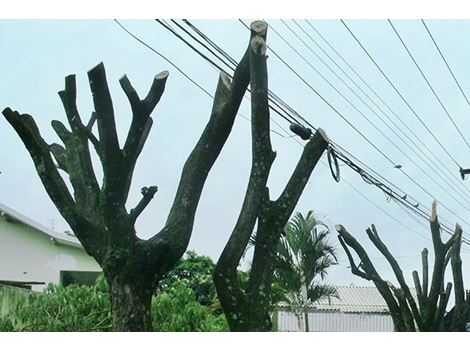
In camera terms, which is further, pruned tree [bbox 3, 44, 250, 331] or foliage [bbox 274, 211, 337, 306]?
foliage [bbox 274, 211, 337, 306]

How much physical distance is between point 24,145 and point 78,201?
2.68ft

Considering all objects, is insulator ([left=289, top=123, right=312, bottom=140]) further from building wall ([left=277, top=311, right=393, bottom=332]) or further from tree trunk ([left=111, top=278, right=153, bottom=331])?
building wall ([left=277, top=311, right=393, bottom=332])

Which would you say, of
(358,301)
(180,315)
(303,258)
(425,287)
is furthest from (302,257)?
(358,301)

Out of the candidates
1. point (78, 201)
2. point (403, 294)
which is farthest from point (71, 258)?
point (78, 201)

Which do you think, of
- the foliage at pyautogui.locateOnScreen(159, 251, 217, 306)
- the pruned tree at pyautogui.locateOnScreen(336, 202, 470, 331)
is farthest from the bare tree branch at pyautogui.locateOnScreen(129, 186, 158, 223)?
the foliage at pyautogui.locateOnScreen(159, 251, 217, 306)

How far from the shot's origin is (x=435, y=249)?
36.3 ft

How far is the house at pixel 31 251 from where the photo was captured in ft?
54.0

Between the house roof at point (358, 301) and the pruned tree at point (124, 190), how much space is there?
21271 millimetres

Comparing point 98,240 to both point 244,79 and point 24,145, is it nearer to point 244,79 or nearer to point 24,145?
point 24,145

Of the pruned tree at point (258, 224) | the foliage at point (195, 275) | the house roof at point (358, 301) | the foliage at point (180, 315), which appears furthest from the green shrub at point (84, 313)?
the house roof at point (358, 301)

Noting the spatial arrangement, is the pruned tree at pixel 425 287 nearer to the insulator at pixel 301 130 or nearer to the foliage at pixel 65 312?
the insulator at pixel 301 130

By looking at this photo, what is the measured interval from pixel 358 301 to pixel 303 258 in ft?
48.9

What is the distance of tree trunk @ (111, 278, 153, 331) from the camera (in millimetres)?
5469

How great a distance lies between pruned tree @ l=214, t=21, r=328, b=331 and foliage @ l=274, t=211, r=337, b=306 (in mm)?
9164
